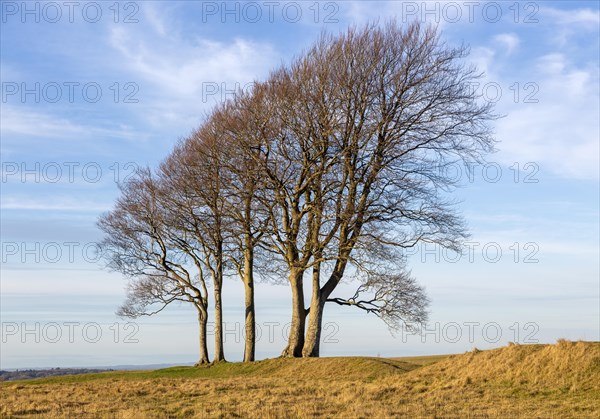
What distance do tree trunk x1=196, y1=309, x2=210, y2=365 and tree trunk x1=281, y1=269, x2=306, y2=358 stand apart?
6.77 metres

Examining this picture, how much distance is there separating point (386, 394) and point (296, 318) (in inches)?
503

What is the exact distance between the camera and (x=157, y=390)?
82.7 ft

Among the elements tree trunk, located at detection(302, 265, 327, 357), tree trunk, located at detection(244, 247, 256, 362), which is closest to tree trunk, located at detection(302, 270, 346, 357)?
tree trunk, located at detection(302, 265, 327, 357)

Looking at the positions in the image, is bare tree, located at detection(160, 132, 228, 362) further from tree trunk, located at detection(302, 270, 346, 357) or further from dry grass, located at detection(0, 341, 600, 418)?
dry grass, located at detection(0, 341, 600, 418)

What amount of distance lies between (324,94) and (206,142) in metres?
7.17

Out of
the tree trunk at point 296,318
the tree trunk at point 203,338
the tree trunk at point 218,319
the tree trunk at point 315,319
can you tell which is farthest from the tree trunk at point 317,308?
the tree trunk at point 203,338

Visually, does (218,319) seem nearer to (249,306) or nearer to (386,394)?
(249,306)

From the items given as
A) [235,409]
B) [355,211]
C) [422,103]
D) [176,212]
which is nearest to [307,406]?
[235,409]

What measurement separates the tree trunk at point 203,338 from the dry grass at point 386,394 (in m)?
11.2

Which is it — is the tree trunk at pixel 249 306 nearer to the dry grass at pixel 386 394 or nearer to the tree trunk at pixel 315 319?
the tree trunk at pixel 315 319

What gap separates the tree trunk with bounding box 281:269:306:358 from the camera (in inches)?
1356

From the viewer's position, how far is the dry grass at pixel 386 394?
19031 millimetres

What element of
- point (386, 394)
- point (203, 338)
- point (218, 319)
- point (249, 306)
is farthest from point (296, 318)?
point (386, 394)

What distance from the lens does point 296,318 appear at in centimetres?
3456
